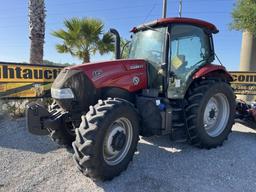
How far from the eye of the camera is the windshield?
4.68m

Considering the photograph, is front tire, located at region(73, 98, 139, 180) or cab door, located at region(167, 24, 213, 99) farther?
cab door, located at region(167, 24, 213, 99)

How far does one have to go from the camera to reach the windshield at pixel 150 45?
4.68 meters

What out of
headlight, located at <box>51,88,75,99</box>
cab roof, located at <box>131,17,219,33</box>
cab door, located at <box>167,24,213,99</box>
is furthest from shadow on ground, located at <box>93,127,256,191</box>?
cab roof, located at <box>131,17,219,33</box>

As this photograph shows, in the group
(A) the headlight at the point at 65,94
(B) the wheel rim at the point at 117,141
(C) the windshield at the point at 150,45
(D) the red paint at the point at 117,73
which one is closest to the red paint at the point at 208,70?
(C) the windshield at the point at 150,45

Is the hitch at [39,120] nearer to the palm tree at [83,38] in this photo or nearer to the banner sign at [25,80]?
the banner sign at [25,80]

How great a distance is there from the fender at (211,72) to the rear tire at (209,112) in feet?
0.60

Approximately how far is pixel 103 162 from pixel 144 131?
1081 millimetres

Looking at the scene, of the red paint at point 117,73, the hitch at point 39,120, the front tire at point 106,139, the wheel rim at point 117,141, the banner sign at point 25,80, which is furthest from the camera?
the banner sign at point 25,80

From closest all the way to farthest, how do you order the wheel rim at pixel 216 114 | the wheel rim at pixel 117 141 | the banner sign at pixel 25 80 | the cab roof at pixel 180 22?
the wheel rim at pixel 117 141
the cab roof at pixel 180 22
the wheel rim at pixel 216 114
the banner sign at pixel 25 80

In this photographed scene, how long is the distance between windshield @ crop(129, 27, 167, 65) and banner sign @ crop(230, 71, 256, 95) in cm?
690

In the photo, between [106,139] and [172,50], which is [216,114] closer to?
[172,50]

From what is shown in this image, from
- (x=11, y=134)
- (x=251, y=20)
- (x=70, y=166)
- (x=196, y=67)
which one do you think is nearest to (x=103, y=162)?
(x=70, y=166)

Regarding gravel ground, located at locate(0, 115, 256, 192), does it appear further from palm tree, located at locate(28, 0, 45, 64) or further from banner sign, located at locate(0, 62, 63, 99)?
palm tree, located at locate(28, 0, 45, 64)

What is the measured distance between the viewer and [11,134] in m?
5.88
